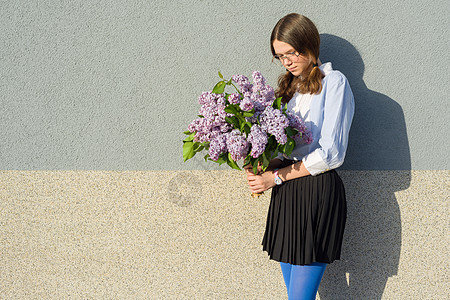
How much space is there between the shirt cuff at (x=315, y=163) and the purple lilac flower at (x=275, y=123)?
290 millimetres

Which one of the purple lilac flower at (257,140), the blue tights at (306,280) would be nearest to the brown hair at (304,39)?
the purple lilac flower at (257,140)

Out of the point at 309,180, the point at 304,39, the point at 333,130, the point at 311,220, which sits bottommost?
the point at 311,220

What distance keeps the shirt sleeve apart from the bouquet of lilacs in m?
0.09

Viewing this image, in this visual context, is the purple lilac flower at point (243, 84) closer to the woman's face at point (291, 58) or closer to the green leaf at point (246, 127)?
the green leaf at point (246, 127)

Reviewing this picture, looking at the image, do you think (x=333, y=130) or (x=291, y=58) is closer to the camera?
(x=333, y=130)

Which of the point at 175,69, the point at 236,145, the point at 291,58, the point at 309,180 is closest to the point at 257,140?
the point at 236,145

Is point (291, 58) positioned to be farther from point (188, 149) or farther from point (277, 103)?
point (188, 149)

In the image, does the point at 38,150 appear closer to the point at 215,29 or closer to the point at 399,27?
the point at 215,29

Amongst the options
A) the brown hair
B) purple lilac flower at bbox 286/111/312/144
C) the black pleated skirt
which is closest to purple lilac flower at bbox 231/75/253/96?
purple lilac flower at bbox 286/111/312/144

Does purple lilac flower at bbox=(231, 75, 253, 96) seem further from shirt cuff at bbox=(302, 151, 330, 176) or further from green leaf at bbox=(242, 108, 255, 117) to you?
shirt cuff at bbox=(302, 151, 330, 176)

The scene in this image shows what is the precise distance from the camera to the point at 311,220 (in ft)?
5.74

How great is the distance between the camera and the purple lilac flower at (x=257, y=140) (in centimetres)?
144

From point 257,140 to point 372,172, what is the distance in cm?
119

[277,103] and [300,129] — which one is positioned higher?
[277,103]
